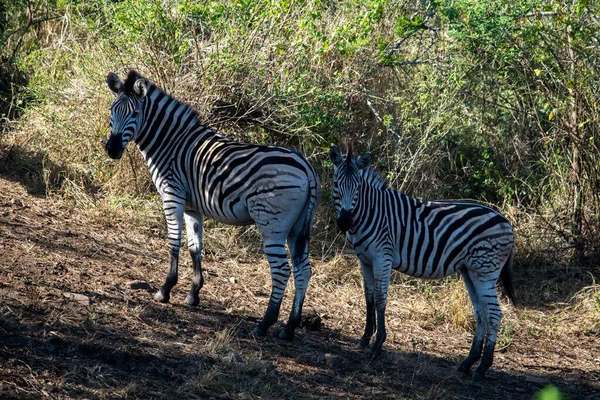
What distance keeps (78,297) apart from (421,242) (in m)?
3.15

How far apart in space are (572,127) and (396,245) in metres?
3.83

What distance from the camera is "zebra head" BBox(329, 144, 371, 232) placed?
6.45 meters

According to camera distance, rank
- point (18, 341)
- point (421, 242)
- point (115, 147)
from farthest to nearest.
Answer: point (115, 147)
point (421, 242)
point (18, 341)

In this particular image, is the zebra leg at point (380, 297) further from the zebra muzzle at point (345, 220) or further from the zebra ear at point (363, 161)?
the zebra ear at point (363, 161)

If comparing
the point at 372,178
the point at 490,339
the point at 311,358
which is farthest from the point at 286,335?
the point at 490,339

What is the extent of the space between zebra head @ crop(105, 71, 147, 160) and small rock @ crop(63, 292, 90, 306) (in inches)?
55.1

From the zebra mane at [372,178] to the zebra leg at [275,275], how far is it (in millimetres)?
1022

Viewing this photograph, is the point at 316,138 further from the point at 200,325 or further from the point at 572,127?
the point at 200,325

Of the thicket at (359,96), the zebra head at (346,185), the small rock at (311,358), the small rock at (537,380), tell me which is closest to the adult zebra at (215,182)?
the zebra head at (346,185)

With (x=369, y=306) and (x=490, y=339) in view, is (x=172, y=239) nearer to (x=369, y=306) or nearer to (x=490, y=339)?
(x=369, y=306)

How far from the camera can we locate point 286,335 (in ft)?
21.9

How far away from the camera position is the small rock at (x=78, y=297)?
6484 millimetres

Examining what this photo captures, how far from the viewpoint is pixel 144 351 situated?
5773mm

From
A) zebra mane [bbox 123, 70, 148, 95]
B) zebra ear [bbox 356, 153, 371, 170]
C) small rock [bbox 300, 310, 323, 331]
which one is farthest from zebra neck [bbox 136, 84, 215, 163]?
small rock [bbox 300, 310, 323, 331]
